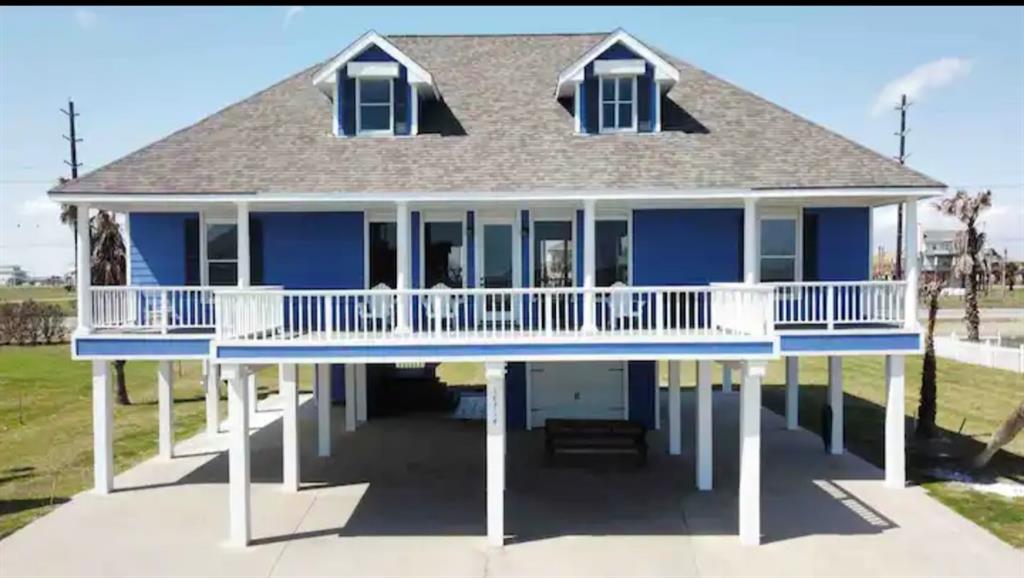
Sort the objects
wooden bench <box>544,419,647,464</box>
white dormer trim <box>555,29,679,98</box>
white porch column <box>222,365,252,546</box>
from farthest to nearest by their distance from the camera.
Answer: wooden bench <box>544,419,647,464</box>, white dormer trim <box>555,29,679,98</box>, white porch column <box>222,365,252,546</box>

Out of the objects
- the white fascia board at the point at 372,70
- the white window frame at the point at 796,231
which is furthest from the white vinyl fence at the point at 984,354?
the white fascia board at the point at 372,70

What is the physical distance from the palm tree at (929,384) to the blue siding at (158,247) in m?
18.0

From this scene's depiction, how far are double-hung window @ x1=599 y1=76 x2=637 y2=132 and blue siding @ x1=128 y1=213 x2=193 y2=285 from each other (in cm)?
912

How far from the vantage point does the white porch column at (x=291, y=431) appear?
1622 centimetres

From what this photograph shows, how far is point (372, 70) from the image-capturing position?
1641 centimetres

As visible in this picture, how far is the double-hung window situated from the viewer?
16.7 m

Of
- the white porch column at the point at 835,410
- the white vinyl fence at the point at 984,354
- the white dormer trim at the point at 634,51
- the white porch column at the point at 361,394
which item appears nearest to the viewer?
the white dormer trim at the point at 634,51

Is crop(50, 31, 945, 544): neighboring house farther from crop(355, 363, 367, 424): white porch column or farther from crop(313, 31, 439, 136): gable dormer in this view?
crop(355, 363, 367, 424): white porch column

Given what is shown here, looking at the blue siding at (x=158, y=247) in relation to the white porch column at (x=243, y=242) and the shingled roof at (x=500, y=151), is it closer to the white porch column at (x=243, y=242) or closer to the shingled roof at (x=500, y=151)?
the shingled roof at (x=500, y=151)

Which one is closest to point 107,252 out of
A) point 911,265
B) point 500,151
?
point 500,151

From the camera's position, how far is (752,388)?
1343 cm

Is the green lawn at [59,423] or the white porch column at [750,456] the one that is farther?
the green lawn at [59,423]

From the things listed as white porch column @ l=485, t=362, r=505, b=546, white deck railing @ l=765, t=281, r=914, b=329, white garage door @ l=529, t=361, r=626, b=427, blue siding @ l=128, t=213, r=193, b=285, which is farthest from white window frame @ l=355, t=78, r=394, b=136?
white garage door @ l=529, t=361, r=626, b=427

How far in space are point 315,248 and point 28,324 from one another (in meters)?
37.4
